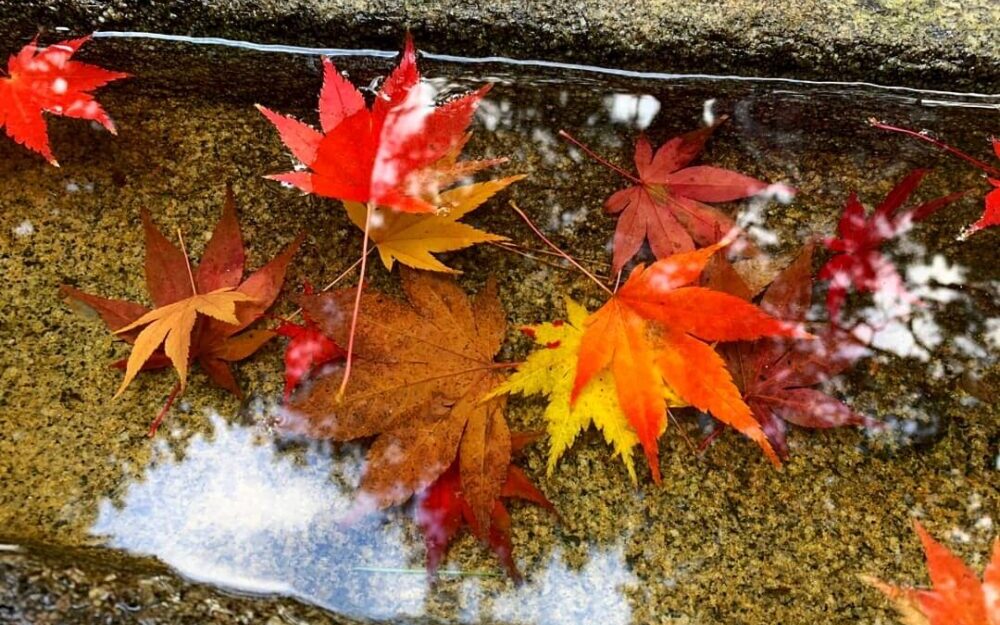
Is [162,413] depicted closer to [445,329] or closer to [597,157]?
[445,329]

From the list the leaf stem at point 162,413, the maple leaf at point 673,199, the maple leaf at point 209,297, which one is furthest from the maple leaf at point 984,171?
the leaf stem at point 162,413

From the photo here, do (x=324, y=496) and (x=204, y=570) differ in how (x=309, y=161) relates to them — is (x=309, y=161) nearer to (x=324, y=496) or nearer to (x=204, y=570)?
(x=324, y=496)

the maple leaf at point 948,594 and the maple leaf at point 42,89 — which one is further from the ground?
the maple leaf at point 42,89

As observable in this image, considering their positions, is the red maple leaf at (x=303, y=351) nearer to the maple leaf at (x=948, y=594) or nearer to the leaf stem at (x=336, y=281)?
the leaf stem at (x=336, y=281)

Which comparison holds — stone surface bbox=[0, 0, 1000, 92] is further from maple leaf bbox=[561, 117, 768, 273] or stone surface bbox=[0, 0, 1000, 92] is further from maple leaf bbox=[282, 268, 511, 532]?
maple leaf bbox=[282, 268, 511, 532]

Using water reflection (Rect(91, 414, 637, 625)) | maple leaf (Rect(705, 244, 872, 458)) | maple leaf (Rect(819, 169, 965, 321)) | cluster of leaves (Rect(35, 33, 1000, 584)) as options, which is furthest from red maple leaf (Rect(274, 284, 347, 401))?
maple leaf (Rect(819, 169, 965, 321))

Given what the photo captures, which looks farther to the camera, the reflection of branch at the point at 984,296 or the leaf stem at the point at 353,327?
the reflection of branch at the point at 984,296

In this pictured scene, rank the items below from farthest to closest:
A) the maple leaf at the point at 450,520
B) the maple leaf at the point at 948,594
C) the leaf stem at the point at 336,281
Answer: the leaf stem at the point at 336,281, the maple leaf at the point at 450,520, the maple leaf at the point at 948,594
